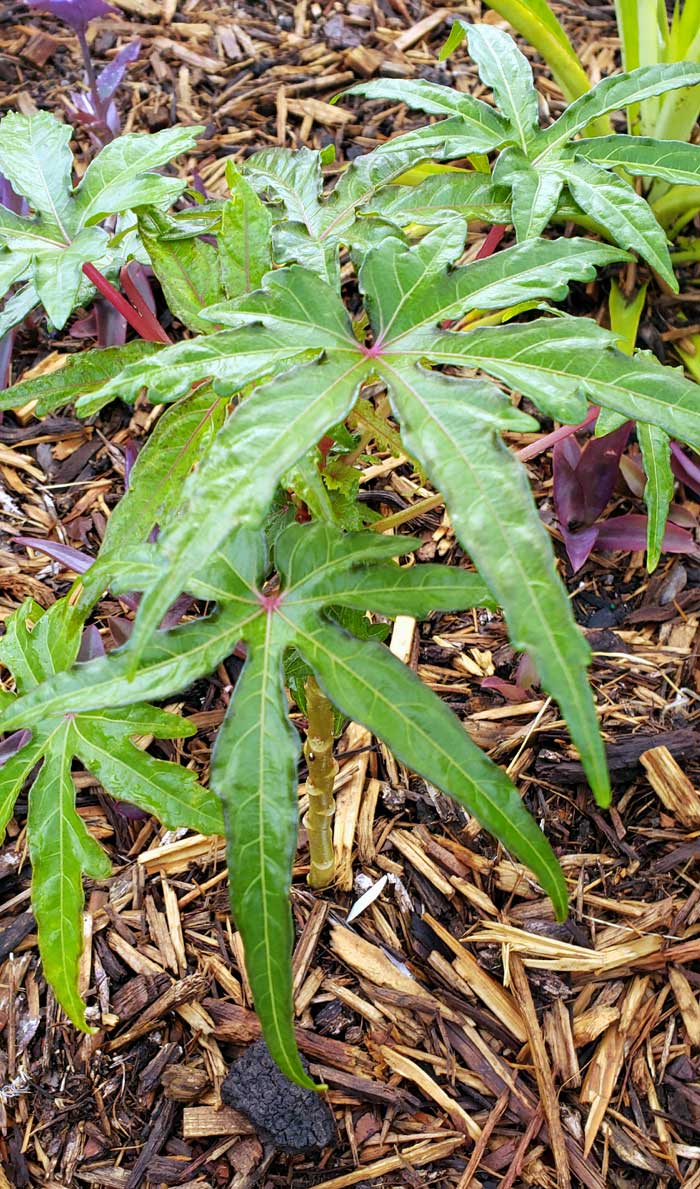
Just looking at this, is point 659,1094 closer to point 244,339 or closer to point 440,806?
point 440,806

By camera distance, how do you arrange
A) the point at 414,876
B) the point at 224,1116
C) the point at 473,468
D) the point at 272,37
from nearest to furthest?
the point at 473,468
the point at 224,1116
the point at 414,876
the point at 272,37

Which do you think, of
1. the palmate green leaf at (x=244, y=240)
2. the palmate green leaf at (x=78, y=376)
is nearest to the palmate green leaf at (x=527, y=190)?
the palmate green leaf at (x=244, y=240)

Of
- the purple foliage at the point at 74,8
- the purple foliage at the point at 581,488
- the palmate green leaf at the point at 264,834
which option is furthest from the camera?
the purple foliage at the point at 74,8

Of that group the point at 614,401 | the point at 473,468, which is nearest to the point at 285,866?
the point at 473,468

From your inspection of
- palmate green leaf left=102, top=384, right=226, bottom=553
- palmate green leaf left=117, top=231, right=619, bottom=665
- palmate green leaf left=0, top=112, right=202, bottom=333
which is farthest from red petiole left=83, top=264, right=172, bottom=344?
palmate green leaf left=117, top=231, right=619, bottom=665

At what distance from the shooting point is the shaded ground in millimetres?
1113

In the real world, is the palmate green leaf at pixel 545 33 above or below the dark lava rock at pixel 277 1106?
above

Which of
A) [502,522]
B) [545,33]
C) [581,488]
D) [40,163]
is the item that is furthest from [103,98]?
[502,522]

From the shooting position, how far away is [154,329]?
100 cm

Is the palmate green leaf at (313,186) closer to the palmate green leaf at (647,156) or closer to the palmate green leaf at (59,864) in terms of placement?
the palmate green leaf at (647,156)

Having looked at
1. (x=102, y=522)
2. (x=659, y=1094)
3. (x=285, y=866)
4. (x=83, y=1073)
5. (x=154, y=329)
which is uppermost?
(x=154, y=329)

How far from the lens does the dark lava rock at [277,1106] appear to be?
106cm

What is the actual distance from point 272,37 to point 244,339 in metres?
1.88

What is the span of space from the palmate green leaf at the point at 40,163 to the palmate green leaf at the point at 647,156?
0.49 metres
